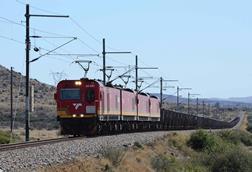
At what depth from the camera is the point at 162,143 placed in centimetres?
4384

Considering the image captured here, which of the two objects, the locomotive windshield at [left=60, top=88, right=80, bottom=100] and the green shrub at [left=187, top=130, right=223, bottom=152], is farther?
the green shrub at [left=187, top=130, right=223, bottom=152]

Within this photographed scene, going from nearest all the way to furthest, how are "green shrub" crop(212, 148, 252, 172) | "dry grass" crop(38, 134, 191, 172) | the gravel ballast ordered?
the gravel ballast < "dry grass" crop(38, 134, 191, 172) < "green shrub" crop(212, 148, 252, 172)

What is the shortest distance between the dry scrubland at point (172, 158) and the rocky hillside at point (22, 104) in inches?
1454

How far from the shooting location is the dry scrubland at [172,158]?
24.7 metres

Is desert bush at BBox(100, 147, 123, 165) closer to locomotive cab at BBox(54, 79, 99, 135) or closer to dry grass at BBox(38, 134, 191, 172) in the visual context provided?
dry grass at BBox(38, 134, 191, 172)

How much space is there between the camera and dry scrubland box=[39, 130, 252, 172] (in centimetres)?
2473

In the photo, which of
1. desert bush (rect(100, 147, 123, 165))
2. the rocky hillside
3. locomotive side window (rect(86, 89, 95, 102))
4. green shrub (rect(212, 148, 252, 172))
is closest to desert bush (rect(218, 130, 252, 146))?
the rocky hillside

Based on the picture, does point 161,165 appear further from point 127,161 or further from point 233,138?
point 233,138

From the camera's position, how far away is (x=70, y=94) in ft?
133

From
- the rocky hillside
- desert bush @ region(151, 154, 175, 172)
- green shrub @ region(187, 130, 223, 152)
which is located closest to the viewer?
desert bush @ region(151, 154, 175, 172)

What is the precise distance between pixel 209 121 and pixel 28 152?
9323cm

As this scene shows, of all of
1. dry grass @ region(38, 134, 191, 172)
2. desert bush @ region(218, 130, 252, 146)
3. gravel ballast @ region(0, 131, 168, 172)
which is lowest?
desert bush @ region(218, 130, 252, 146)

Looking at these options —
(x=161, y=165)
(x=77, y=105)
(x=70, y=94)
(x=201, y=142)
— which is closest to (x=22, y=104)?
(x=201, y=142)

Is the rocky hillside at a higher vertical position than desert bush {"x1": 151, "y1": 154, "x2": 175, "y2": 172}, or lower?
higher
